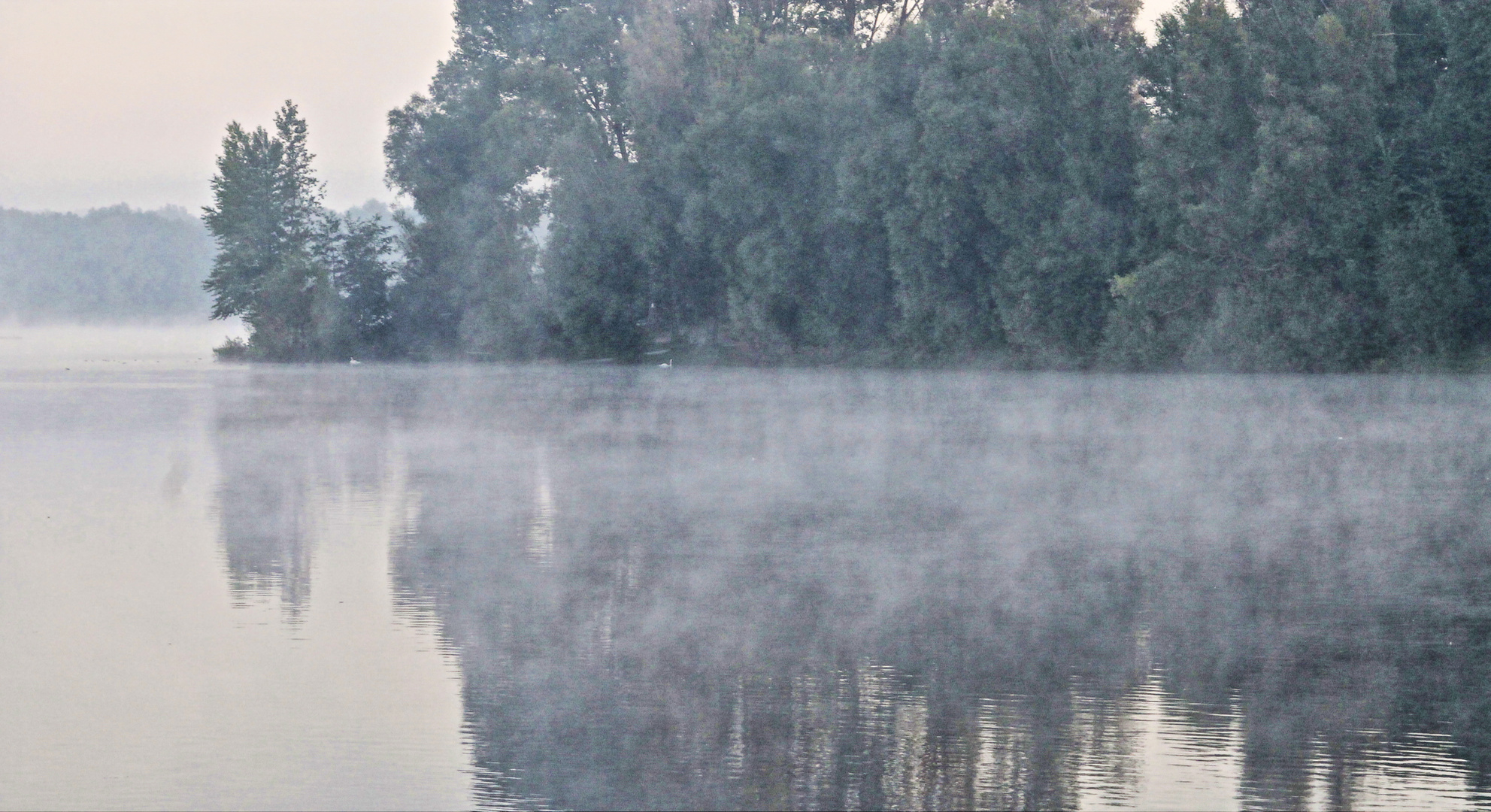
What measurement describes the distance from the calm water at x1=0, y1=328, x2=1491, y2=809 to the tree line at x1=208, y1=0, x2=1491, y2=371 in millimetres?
24997

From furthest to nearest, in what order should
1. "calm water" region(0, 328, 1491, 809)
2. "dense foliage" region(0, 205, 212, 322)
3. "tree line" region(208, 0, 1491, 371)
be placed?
"dense foliage" region(0, 205, 212, 322) < "tree line" region(208, 0, 1491, 371) < "calm water" region(0, 328, 1491, 809)

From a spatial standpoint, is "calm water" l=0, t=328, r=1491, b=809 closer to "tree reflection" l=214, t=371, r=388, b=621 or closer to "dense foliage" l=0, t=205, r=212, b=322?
"tree reflection" l=214, t=371, r=388, b=621

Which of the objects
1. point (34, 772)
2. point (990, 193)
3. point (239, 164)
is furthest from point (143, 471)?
point (239, 164)

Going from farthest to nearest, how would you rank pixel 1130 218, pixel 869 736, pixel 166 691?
1. pixel 1130 218
2. pixel 166 691
3. pixel 869 736

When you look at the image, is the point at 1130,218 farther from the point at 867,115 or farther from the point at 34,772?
the point at 34,772

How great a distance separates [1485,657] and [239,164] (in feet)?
246

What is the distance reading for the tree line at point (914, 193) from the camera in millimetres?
46938

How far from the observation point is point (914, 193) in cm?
5609

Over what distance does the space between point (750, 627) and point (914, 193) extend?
4673cm

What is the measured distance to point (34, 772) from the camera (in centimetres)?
710

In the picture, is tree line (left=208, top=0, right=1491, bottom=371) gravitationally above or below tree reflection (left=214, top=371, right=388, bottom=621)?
above

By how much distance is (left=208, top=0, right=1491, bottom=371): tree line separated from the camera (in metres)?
46.9

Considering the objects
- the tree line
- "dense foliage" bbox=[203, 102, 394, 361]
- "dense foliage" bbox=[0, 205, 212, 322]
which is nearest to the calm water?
the tree line

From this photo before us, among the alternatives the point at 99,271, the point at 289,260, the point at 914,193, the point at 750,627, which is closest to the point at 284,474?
the point at 750,627
